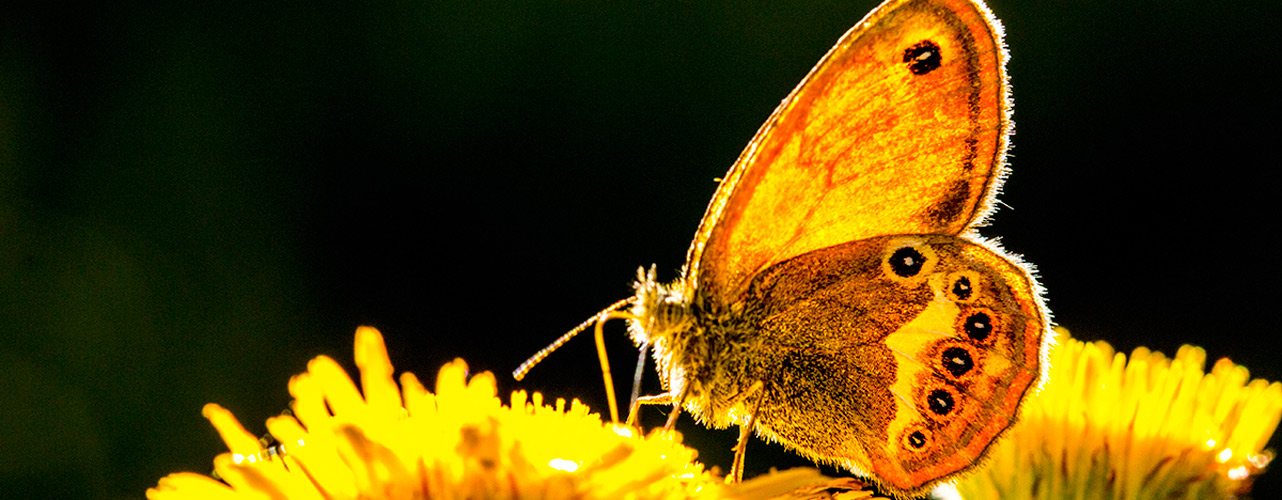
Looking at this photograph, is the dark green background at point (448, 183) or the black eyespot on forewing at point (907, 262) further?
the dark green background at point (448, 183)

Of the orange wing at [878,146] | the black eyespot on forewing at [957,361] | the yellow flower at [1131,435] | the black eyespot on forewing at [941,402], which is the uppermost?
the orange wing at [878,146]

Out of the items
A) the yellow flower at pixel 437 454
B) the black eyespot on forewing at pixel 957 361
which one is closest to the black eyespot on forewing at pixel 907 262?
the black eyespot on forewing at pixel 957 361

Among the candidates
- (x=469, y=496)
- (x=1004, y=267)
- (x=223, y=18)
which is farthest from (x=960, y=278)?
(x=223, y=18)

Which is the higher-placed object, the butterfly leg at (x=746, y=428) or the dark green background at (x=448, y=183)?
the dark green background at (x=448, y=183)

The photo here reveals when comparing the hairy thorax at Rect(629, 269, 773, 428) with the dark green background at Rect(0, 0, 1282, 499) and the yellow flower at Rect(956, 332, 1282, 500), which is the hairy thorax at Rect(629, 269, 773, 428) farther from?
the dark green background at Rect(0, 0, 1282, 499)

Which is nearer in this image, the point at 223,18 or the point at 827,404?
the point at 827,404

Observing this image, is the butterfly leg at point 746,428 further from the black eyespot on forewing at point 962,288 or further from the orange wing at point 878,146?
the black eyespot on forewing at point 962,288

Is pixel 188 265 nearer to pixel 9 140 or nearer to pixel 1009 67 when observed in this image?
pixel 9 140
